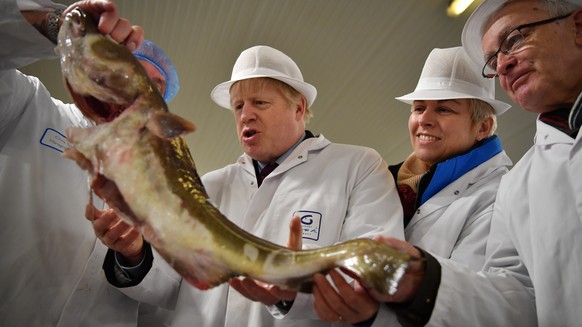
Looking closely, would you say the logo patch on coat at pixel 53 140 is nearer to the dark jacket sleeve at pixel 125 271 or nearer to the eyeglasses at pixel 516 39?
the dark jacket sleeve at pixel 125 271

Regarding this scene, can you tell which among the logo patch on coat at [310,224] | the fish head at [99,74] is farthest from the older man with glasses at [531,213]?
the fish head at [99,74]

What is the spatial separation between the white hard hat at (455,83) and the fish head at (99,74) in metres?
1.59

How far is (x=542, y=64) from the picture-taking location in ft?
4.90

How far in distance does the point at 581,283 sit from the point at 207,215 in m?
1.13

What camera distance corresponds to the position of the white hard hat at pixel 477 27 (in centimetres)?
180

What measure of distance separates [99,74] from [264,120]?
107cm

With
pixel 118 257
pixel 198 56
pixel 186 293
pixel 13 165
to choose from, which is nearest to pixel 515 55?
pixel 186 293

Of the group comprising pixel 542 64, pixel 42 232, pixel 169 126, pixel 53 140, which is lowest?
pixel 42 232

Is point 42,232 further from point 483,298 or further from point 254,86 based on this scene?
point 483,298

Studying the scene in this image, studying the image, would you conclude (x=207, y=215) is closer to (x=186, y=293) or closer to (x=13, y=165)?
(x=186, y=293)

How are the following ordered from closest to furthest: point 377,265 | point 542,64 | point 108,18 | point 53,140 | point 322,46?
point 377,265
point 108,18
point 542,64
point 53,140
point 322,46

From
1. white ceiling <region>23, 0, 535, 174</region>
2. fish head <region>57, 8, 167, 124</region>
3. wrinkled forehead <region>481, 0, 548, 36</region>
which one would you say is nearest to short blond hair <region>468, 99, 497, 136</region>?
wrinkled forehead <region>481, 0, 548, 36</region>

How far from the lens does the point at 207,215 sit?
3.03ft

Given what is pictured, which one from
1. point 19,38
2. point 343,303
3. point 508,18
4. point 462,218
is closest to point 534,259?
point 462,218
